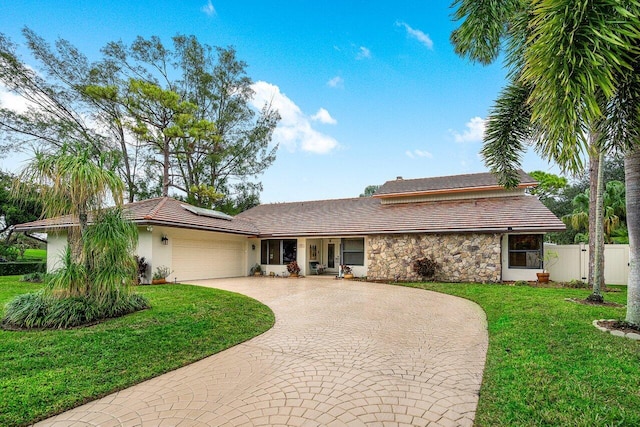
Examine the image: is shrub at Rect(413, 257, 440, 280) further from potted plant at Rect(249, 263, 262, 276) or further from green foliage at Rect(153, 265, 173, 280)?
green foliage at Rect(153, 265, 173, 280)

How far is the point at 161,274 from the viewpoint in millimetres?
13508

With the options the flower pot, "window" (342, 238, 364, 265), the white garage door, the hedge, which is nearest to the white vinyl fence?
the flower pot

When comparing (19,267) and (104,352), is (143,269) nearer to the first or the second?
(104,352)

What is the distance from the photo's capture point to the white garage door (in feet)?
48.3

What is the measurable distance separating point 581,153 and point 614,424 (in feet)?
10.5

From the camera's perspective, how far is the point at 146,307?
24.0 feet

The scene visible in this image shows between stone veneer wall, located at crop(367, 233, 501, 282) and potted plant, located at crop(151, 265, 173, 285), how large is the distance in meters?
9.26

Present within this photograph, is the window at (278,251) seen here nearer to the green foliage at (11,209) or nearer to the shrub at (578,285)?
the shrub at (578,285)

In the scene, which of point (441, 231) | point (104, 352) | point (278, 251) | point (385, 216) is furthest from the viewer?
point (278, 251)

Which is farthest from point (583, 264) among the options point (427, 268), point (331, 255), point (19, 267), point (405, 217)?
point (19, 267)

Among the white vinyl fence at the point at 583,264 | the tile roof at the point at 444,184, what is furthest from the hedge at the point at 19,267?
the white vinyl fence at the point at 583,264

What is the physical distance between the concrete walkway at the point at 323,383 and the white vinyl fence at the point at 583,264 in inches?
373

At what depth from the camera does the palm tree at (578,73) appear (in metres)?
3.47

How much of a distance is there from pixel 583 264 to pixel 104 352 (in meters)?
16.6
